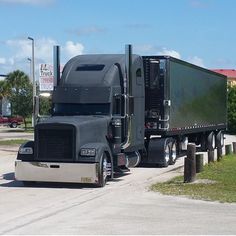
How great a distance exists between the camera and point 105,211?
10.8 meters

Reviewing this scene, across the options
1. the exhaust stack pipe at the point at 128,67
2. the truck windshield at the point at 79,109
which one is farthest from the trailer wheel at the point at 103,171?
the exhaust stack pipe at the point at 128,67

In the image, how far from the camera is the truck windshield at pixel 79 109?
15766 mm

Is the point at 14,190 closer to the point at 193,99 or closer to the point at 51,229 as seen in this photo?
the point at 51,229

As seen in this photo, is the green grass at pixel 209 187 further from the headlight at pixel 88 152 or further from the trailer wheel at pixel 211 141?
the trailer wheel at pixel 211 141

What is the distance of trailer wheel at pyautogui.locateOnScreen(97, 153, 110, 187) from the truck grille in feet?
2.46

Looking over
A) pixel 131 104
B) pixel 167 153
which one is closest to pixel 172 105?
pixel 167 153

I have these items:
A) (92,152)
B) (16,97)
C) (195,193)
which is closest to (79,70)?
(92,152)

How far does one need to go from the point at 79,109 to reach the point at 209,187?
13.8 ft

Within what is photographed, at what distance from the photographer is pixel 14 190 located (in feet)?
45.9

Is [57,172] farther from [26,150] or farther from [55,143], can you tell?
[26,150]

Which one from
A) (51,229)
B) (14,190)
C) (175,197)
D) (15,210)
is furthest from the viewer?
(14,190)

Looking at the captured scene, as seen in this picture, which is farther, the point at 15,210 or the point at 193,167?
the point at 193,167

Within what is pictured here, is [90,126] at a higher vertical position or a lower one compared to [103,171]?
higher

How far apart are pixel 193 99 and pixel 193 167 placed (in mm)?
9364
